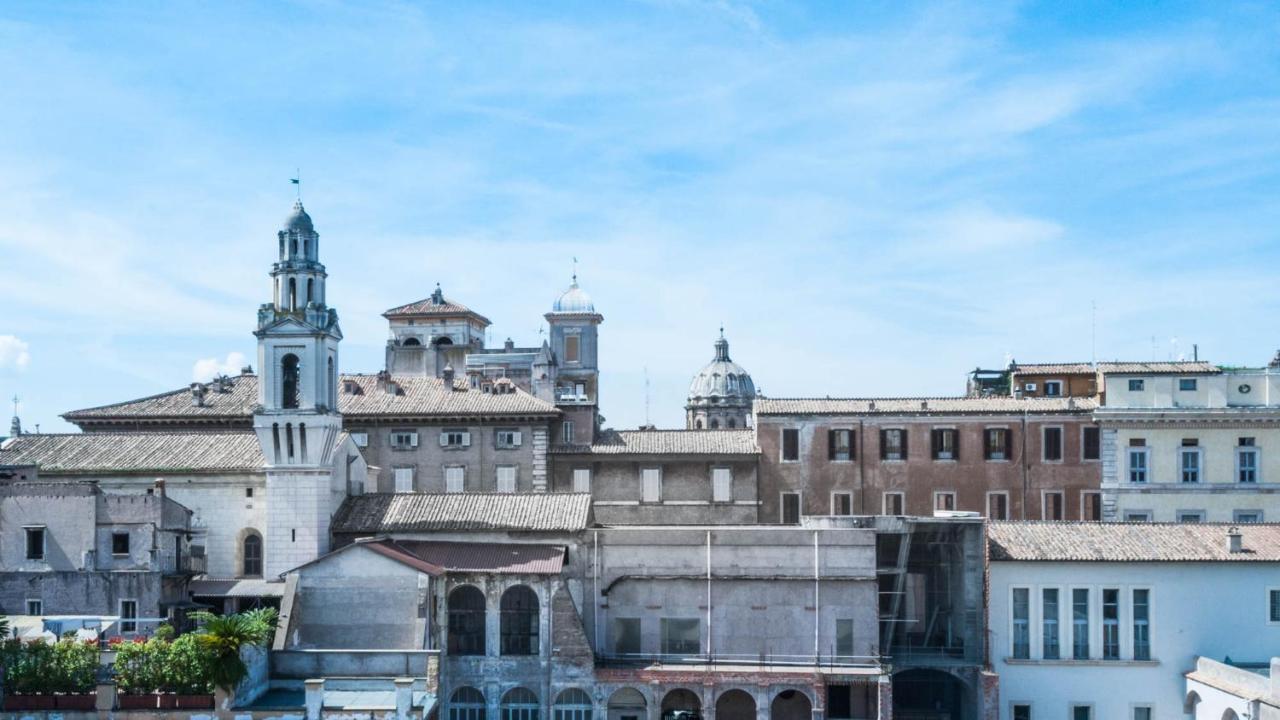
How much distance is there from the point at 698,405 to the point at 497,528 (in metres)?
75.5

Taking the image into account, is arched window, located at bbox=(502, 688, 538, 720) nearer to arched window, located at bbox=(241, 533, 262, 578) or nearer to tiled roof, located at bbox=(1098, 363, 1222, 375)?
arched window, located at bbox=(241, 533, 262, 578)

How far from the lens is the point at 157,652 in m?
51.0

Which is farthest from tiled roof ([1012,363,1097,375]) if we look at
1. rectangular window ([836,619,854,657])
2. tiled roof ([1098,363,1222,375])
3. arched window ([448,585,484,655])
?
arched window ([448,585,484,655])

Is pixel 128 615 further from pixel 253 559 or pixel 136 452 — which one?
pixel 136 452

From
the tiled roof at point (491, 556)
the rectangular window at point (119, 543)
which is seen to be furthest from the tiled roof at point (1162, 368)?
the rectangular window at point (119, 543)

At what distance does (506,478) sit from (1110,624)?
2960 cm

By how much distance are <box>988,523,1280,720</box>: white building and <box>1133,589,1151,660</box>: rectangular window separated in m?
0.04

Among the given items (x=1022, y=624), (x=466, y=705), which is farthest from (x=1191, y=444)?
(x=466, y=705)

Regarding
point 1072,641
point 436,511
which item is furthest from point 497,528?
point 1072,641

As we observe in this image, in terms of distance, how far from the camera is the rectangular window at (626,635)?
2330 inches

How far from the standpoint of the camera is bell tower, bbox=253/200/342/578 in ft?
195

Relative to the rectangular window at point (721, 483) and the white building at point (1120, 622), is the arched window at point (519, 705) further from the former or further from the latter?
the rectangular window at point (721, 483)

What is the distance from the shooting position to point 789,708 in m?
57.8

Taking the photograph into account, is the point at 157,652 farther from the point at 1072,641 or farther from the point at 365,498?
the point at 1072,641
